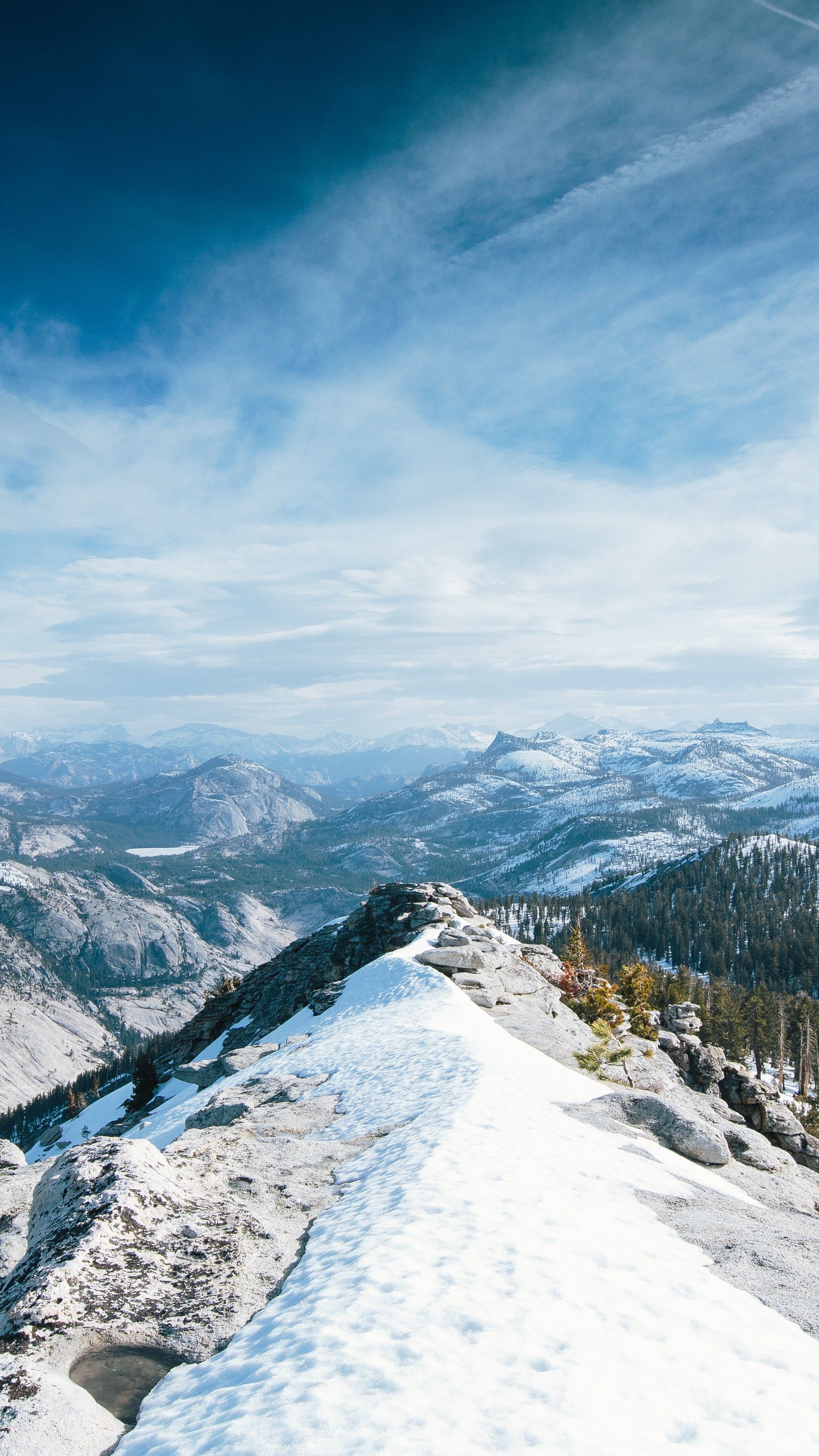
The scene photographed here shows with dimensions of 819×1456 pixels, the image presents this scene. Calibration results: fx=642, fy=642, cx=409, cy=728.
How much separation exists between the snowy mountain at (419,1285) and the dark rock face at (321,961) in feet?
87.7

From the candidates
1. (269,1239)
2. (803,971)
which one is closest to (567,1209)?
(269,1239)

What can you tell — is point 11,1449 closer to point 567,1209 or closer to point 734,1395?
point 734,1395

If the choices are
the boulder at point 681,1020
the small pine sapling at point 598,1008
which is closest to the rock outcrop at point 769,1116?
the small pine sapling at point 598,1008

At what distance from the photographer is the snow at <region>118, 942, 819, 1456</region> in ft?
22.0

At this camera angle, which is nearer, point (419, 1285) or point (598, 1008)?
point (419, 1285)

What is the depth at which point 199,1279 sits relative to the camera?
10305 millimetres

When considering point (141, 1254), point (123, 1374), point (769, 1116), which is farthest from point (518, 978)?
point (123, 1374)

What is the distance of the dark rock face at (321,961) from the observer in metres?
50.1

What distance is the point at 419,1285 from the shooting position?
9289mm

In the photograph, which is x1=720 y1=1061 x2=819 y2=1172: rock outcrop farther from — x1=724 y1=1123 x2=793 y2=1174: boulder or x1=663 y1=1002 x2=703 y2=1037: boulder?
x1=724 y1=1123 x2=793 y2=1174: boulder

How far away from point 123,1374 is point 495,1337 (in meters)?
4.97

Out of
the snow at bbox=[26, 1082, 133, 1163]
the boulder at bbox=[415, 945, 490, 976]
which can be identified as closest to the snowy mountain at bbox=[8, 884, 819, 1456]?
the boulder at bbox=[415, 945, 490, 976]

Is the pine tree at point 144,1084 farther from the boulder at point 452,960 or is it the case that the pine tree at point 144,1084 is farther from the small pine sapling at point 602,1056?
the small pine sapling at point 602,1056

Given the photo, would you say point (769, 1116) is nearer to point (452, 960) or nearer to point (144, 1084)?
point (452, 960)
